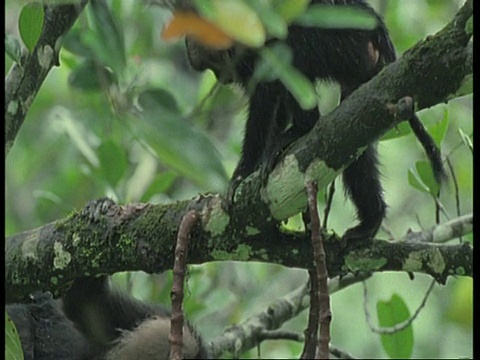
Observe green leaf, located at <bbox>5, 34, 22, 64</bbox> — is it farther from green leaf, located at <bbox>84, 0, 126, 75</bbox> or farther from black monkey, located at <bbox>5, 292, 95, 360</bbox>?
black monkey, located at <bbox>5, 292, 95, 360</bbox>

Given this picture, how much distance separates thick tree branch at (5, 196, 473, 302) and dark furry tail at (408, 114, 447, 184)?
0.20 meters

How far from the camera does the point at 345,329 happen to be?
4.34 metres

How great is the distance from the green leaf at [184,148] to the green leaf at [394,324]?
54.7 inches

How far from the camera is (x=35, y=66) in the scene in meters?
2.01

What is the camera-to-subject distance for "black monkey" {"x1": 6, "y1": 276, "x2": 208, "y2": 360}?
2354mm

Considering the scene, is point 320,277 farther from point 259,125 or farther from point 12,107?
point 12,107

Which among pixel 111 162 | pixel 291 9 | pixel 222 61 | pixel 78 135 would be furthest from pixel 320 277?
pixel 78 135

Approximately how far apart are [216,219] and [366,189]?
1.64 feet

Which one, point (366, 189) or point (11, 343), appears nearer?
point (11, 343)

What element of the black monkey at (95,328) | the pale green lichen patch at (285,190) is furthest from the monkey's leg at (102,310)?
the pale green lichen patch at (285,190)

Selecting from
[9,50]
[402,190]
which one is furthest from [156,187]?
[402,190]

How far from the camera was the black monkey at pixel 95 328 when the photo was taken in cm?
235

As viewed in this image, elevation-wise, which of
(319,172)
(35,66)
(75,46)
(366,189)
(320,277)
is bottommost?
(320,277)

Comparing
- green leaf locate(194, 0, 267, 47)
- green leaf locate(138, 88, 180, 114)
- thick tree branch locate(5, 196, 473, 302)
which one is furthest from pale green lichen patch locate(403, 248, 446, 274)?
green leaf locate(194, 0, 267, 47)
